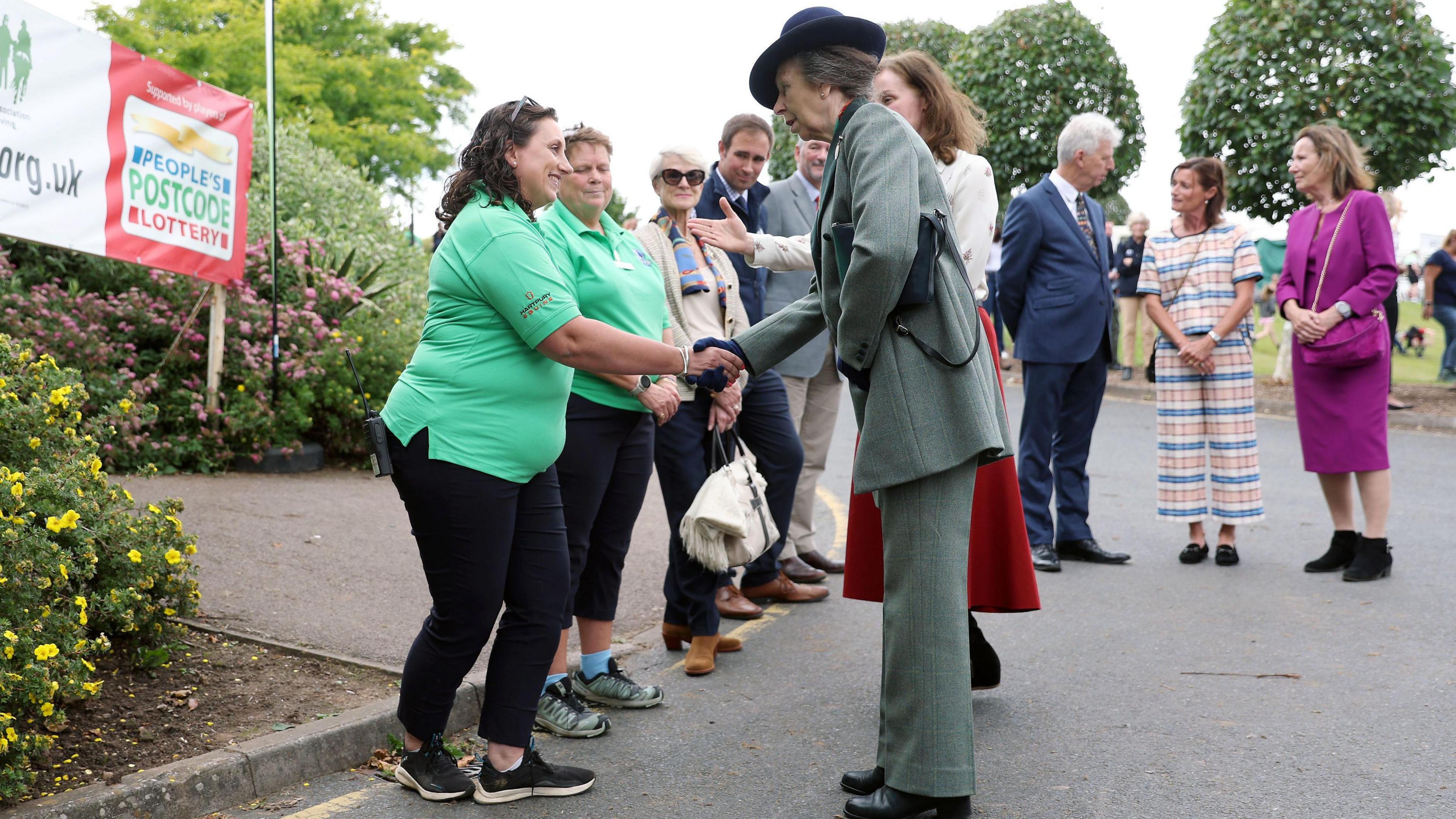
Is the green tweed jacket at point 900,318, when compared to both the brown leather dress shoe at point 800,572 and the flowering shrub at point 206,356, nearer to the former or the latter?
the brown leather dress shoe at point 800,572

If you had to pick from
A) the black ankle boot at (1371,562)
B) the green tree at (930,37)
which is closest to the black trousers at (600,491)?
the black ankle boot at (1371,562)

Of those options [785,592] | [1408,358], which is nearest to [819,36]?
[785,592]

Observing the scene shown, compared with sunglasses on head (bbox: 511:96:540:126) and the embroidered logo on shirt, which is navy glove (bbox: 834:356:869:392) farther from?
sunglasses on head (bbox: 511:96:540:126)

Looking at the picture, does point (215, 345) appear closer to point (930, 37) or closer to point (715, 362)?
point (715, 362)

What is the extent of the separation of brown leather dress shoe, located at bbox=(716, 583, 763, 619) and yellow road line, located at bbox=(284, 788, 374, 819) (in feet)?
7.42

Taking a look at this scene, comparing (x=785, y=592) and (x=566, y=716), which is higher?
(x=785, y=592)

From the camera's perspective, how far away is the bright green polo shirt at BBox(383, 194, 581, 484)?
3258 millimetres

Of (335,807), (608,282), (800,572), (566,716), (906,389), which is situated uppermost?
(608,282)

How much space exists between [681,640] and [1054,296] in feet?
9.32

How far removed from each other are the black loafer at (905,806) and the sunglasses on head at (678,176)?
258 centimetres

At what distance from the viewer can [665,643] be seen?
205 inches

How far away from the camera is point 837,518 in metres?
8.34

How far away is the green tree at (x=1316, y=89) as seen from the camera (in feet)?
43.2

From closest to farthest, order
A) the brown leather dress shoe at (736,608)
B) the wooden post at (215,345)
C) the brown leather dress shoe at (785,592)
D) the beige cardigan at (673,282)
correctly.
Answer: the beige cardigan at (673,282)
the brown leather dress shoe at (736,608)
the brown leather dress shoe at (785,592)
the wooden post at (215,345)
